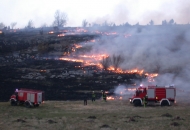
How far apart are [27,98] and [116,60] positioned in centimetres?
3155

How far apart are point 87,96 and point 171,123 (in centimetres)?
2094

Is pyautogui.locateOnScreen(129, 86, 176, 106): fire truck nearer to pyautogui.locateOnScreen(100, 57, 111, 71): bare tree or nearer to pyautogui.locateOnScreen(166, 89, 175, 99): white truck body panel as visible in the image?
pyautogui.locateOnScreen(166, 89, 175, 99): white truck body panel

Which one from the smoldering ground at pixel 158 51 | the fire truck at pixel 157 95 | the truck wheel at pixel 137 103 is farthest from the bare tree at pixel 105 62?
the truck wheel at pixel 137 103

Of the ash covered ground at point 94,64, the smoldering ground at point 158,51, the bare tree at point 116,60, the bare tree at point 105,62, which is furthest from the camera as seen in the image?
the bare tree at point 105,62

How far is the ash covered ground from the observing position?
41719mm

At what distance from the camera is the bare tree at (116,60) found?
54500 millimetres

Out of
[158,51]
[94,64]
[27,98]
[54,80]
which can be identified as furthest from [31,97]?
A: [158,51]

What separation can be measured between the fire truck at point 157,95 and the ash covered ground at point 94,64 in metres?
9.52

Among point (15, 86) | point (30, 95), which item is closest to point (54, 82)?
point (15, 86)

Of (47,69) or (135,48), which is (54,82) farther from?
(135,48)

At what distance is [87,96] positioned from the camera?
35875mm

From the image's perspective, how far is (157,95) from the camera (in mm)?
26906

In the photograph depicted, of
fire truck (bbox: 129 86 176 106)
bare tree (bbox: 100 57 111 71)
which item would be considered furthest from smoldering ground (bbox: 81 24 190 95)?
fire truck (bbox: 129 86 176 106)

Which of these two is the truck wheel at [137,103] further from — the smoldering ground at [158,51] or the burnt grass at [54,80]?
the smoldering ground at [158,51]
